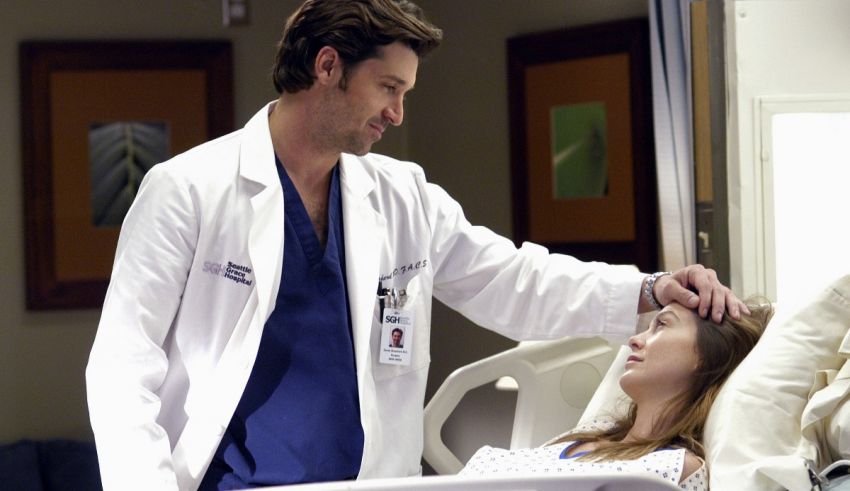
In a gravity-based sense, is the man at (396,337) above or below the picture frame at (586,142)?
below

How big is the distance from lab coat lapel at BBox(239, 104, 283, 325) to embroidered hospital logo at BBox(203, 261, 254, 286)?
0.03m

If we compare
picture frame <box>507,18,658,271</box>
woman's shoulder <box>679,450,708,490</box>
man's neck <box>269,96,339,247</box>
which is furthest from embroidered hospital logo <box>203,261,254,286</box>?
picture frame <box>507,18,658,271</box>

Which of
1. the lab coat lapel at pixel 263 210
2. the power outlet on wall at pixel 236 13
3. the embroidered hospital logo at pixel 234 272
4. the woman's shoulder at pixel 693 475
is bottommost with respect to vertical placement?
the woman's shoulder at pixel 693 475

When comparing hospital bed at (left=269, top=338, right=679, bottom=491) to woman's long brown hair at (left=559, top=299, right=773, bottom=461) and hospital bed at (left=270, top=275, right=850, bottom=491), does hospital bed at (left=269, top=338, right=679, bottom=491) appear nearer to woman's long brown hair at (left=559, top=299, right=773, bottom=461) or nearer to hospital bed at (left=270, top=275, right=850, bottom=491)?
hospital bed at (left=270, top=275, right=850, bottom=491)

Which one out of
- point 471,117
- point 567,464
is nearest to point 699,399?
point 567,464

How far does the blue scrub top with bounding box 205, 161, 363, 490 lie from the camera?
2.06 m

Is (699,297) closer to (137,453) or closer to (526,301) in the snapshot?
(526,301)

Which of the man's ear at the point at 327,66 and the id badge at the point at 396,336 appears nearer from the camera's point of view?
the man's ear at the point at 327,66

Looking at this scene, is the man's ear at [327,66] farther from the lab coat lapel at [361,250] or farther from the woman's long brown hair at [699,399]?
the woman's long brown hair at [699,399]

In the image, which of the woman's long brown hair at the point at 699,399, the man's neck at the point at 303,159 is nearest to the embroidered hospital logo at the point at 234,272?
the man's neck at the point at 303,159

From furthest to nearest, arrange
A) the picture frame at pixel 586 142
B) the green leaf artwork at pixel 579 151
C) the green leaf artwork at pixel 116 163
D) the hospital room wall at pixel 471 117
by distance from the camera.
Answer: the green leaf artwork at pixel 116 163, the hospital room wall at pixel 471 117, the green leaf artwork at pixel 579 151, the picture frame at pixel 586 142

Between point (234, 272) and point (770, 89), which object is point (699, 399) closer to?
point (234, 272)

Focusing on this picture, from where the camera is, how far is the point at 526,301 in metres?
2.44

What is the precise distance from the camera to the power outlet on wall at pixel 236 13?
416 centimetres
